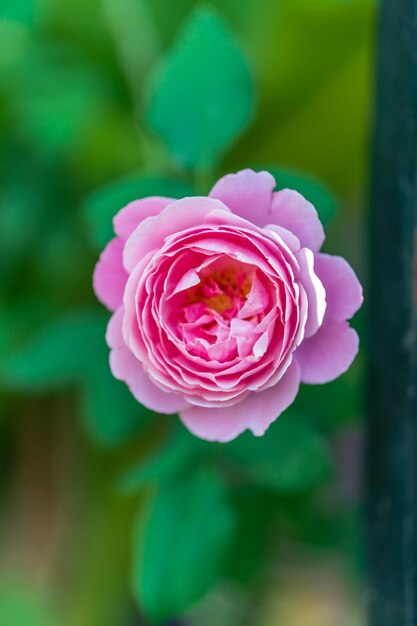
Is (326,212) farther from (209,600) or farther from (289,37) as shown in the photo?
(209,600)

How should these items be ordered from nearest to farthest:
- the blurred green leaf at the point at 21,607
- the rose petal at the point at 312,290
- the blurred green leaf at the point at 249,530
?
the rose petal at the point at 312,290, the blurred green leaf at the point at 249,530, the blurred green leaf at the point at 21,607

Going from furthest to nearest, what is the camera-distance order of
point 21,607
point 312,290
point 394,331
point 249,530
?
point 21,607 < point 249,530 < point 394,331 < point 312,290

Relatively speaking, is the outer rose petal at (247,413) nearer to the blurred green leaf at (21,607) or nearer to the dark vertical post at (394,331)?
the dark vertical post at (394,331)

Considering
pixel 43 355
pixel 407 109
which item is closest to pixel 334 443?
pixel 43 355

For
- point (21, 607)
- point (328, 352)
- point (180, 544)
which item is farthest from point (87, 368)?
point (21, 607)

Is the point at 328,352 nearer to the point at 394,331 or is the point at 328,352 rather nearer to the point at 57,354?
the point at 394,331

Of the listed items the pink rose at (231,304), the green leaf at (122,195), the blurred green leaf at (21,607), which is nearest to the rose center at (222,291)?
the pink rose at (231,304)

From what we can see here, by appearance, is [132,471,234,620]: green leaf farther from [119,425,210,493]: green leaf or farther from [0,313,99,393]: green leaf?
[0,313,99,393]: green leaf
